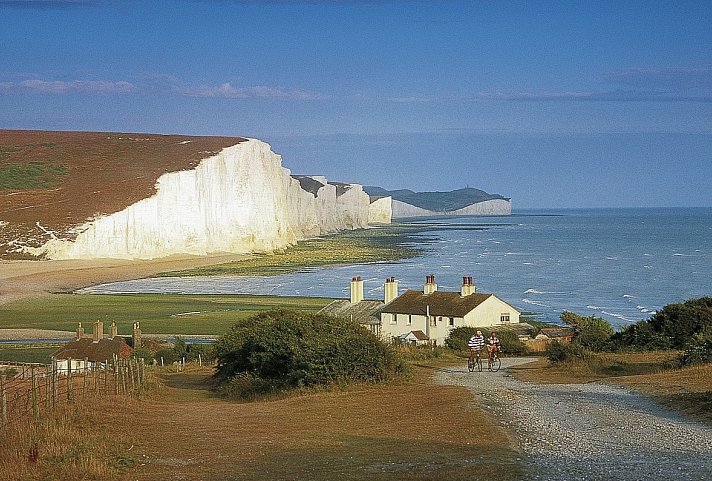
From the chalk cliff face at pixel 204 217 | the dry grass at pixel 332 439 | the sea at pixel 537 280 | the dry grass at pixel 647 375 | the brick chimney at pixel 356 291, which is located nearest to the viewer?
the dry grass at pixel 332 439

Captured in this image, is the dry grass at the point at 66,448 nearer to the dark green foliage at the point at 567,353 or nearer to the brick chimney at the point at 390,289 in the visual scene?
the dark green foliage at the point at 567,353

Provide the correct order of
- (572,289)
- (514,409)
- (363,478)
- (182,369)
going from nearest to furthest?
(363,478) < (514,409) < (182,369) < (572,289)

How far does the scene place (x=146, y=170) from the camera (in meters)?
109

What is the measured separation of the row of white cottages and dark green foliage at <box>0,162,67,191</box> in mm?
77727

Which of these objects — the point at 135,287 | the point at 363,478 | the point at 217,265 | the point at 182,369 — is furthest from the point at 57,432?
the point at 217,265

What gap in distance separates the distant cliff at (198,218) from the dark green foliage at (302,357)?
230ft

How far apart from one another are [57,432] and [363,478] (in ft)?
15.5

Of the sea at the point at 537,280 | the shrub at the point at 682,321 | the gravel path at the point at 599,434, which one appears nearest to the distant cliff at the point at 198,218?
the sea at the point at 537,280

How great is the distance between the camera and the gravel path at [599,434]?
1168 cm

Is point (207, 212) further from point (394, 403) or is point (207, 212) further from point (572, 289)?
point (394, 403)

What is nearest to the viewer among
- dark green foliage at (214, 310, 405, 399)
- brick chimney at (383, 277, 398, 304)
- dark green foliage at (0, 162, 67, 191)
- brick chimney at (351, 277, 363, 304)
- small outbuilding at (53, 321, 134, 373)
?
dark green foliage at (214, 310, 405, 399)

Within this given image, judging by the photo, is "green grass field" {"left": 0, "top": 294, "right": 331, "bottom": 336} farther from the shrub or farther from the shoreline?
the shrub

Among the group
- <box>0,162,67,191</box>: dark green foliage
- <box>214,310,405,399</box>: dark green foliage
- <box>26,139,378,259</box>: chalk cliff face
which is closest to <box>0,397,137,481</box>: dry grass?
<box>214,310,405,399</box>: dark green foliage

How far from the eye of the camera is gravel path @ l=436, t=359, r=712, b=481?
11.7 meters
